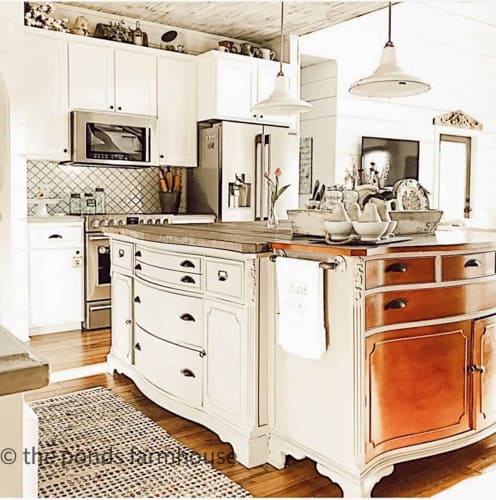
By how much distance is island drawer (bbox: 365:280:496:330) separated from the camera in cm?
216

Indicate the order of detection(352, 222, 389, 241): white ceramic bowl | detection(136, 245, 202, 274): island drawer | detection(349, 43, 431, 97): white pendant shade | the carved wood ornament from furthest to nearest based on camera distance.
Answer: the carved wood ornament < detection(349, 43, 431, 97): white pendant shade < detection(136, 245, 202, 274): island drawer < detection(352, 222, 389, 241): white ceramic bowl

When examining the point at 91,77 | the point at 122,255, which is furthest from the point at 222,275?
the point at 91,77

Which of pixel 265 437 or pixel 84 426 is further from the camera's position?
pixel 84 426

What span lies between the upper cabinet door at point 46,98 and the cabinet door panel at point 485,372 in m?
3.81

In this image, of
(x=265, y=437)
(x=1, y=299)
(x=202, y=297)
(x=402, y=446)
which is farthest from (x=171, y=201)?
(x=402, y=446)

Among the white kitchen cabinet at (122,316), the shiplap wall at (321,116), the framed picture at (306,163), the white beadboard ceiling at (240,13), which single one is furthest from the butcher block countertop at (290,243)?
the framed picture at (306,163)

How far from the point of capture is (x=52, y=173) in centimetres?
532

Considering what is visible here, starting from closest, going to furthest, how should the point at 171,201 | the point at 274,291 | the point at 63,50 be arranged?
the point at 274,291
the point at 63,50
the point at 171,201

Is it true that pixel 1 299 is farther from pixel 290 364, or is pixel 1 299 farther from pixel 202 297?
pixel 290 364

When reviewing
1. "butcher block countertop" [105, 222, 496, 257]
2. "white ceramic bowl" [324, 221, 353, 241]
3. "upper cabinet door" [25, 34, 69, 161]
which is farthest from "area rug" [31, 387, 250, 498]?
"upper cabinet door" [25, 34, 69, 161]

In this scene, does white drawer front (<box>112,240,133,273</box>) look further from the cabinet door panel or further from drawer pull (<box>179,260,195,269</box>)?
the cabinet door panel

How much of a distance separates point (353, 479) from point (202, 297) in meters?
1.05

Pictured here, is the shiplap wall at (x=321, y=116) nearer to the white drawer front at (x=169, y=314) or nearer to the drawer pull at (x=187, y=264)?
the white drawer front at (x=169, y=314)

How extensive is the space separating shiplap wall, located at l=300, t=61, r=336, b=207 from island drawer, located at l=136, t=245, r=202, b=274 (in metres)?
4.33
